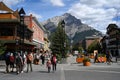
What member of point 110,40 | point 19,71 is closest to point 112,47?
point 110,40

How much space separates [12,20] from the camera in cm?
4778

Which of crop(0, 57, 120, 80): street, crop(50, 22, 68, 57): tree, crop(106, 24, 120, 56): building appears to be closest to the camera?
crop(0, 57, 120, 80): street

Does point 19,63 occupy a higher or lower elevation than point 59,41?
lower

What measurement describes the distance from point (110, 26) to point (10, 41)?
107625 millimetres

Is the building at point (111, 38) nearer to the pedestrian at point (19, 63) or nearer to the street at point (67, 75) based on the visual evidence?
the street at point (67, 75)

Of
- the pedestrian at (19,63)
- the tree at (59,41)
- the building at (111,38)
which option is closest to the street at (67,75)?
the pedestrian at (19,63)

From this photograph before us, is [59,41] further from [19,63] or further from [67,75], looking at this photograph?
[67,75]

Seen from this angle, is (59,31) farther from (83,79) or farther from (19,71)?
(83,79)

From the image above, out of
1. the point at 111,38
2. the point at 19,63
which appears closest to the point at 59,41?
the point at 19,63

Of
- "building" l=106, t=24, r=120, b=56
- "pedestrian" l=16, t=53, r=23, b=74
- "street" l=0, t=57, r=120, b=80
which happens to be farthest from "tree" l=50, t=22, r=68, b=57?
"building" l=106, t=24, r=120, b=56

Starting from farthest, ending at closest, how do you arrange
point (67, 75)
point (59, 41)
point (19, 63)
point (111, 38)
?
point (111, 38) → point (59, 41) → point (19, 63) → point (67, 75)

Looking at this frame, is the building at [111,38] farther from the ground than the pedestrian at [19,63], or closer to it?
farther from the ground

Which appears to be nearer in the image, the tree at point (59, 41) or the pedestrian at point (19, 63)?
the pedestrian at point (19, 63)

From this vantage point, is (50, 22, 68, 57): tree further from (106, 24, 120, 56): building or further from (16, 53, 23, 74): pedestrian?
(106, 24, 120, 56): building
